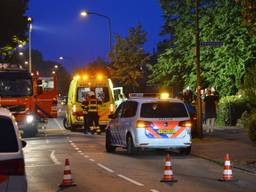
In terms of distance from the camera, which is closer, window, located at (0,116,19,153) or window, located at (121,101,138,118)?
window, located at (0,116,19,153)

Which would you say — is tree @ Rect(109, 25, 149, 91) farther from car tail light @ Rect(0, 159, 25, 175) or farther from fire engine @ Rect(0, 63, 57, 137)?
car tail light @ Rect(0, 159, 25, 175)

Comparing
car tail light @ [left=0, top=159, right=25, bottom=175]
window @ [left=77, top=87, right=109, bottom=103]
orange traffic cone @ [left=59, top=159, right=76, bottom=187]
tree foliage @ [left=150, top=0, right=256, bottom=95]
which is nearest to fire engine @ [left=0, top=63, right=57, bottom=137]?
window @ [left=77, top=87, right=109, bottom=103]

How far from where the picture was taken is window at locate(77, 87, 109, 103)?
3328cm

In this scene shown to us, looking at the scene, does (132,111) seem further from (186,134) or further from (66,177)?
(66,177)

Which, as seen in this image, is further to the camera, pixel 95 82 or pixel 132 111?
pixel 95 82

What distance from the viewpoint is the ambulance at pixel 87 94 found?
33.0 meters

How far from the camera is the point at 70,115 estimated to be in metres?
33.7

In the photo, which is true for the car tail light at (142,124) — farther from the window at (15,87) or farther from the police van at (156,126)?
the window at (15,87)

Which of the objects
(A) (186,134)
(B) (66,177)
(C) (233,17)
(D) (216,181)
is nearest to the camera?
(B) (66,177)

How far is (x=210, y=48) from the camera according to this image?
3922cm

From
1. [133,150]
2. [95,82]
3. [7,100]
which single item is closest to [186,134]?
[133,150]

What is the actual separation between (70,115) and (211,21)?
10868 mm

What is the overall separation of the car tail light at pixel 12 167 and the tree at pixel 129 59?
53.2 meters

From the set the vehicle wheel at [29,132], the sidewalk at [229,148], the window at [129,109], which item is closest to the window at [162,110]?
the window at [129,109]
